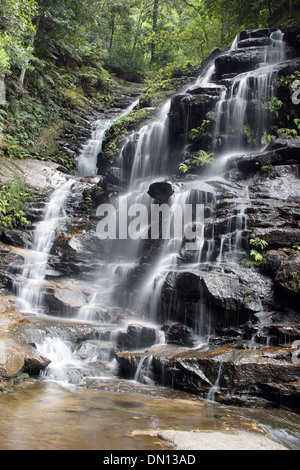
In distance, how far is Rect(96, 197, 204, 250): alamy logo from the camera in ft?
28.8

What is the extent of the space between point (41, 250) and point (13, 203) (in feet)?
8.04

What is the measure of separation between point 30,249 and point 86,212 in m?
3.06

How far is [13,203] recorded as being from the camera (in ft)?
40.6

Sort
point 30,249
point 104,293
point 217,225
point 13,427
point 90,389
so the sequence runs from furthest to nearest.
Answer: point 30,249
point 104,293
point 217,225
point 90,389
point 13,427

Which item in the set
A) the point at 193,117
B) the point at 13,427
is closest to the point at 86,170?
the point at 193,117

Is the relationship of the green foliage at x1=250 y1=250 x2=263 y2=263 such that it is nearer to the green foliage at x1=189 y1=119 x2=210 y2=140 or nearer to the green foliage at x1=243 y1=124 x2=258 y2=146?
the green foliage at x1=243 y1=124 x2=258 y2=146

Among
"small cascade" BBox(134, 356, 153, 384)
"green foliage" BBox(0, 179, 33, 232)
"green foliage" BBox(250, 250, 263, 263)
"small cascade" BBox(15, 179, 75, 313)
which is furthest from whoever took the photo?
"green foliage" BBox(0, 179, 33, 232)

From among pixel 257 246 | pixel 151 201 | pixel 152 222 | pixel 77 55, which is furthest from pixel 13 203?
pixel 77 55

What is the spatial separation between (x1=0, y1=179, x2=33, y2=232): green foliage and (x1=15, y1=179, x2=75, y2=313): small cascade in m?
0.78

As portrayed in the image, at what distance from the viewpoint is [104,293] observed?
31.3ft

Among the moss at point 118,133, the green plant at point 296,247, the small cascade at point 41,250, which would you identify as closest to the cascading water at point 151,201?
the small cascade at point 41,250

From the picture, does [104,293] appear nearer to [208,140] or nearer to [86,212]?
[86,212]

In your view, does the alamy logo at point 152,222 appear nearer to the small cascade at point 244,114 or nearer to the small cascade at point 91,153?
the small cascade at point 244,114

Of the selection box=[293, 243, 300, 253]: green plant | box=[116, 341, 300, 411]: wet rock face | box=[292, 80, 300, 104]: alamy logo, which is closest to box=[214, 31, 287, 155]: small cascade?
box=[292, 80, 300, 104]: alamy logo
